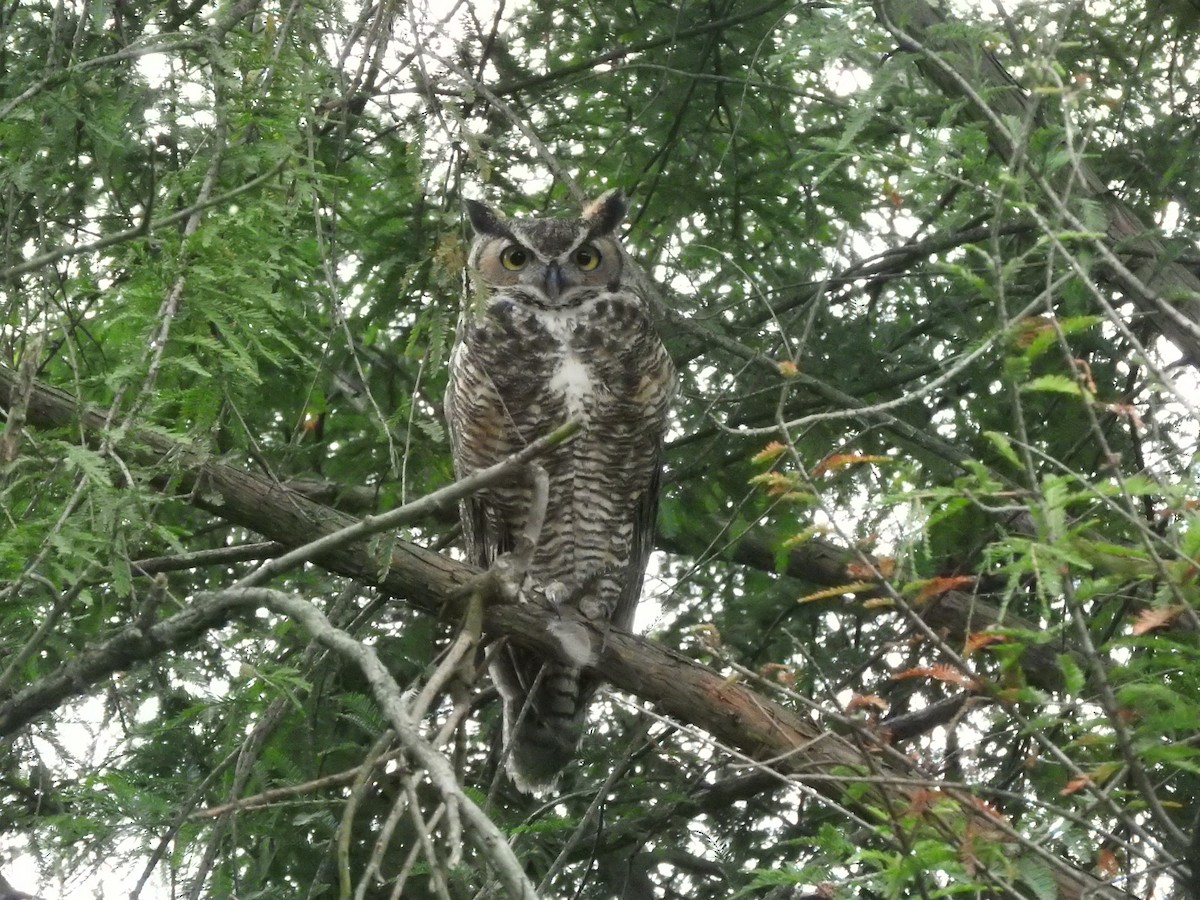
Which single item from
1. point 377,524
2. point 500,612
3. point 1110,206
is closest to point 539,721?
point 500,612

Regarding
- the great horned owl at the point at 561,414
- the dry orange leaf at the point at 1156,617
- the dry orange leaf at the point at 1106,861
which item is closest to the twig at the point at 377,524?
the dry orange leaf at the point at 1156,617

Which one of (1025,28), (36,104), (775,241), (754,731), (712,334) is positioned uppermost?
(775,241)

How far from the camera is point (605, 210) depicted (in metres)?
3.95

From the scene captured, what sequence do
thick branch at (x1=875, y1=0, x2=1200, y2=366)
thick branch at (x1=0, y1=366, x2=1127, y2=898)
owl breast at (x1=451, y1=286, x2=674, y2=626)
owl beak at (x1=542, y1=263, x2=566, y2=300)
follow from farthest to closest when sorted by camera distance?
owl beak at (x1=542, y1=263, x2=566, y2=300) < owl breast at (x1=451, y1=286, x2=674, y2=626) < thick branch at (x1=875, y1=0, x2=1200, y2=366) < thick branch at (x1=0, y1=366, x2=1127, y2=898)

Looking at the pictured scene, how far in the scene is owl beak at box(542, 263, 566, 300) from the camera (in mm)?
3943

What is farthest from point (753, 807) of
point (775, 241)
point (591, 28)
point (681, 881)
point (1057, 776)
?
point (591, 28)

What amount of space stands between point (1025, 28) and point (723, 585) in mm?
2044

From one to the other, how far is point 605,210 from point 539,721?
1522 mm

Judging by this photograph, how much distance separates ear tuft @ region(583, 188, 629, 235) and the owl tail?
1272 mm

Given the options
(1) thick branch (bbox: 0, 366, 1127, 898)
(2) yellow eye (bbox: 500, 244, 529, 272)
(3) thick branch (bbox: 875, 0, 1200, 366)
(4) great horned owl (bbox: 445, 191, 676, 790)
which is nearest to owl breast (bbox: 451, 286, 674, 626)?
(4) great horned owl (bbox: 445, 191, 676, 790)

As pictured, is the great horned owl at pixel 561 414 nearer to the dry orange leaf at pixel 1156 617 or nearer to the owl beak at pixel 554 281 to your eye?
the owl beak at pixel 554 281

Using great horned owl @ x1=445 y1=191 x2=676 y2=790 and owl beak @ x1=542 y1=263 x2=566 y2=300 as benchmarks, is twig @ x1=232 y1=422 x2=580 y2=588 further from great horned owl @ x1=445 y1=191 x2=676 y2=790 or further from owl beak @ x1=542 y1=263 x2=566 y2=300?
owl beak @ x1=542 y1=263 x2=566 y2=300

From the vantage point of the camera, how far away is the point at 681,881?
405 centimetres

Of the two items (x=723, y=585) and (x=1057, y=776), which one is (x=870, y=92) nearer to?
(x=1057, y=776)
